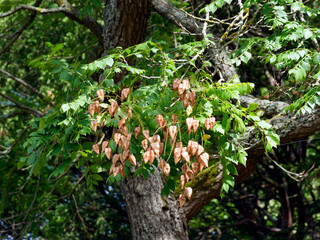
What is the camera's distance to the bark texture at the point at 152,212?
177 inches

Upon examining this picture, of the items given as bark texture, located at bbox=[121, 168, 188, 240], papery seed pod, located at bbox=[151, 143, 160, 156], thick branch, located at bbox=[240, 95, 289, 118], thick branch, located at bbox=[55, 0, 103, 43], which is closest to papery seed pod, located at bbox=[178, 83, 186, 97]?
papery seed pod, located at bbox=[151, 143, 160, 156]

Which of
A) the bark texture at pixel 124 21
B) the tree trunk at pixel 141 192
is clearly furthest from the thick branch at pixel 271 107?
the bark texture at pixel 124 21

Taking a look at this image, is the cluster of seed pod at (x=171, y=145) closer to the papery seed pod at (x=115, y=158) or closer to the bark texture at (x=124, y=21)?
the papery seed pod at (x=115, y=158)

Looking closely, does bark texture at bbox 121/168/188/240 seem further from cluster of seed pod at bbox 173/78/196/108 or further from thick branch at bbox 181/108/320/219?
cluster of seed pod at bbox 173/78/196/108

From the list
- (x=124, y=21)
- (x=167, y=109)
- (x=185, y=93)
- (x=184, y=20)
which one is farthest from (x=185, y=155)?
(x=184, y=20)

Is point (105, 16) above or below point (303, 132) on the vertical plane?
above

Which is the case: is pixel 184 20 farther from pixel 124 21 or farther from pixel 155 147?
pixel 155 147

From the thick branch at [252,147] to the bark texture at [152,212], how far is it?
177mm

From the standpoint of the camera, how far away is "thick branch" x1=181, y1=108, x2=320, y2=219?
3987 millimetres

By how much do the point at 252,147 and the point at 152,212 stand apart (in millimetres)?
1224

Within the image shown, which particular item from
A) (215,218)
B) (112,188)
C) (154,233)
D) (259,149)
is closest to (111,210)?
(112,188)

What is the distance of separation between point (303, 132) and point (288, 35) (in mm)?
995

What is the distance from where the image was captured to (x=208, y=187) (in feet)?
15.2

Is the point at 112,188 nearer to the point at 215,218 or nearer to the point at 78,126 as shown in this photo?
the point at 215,218
